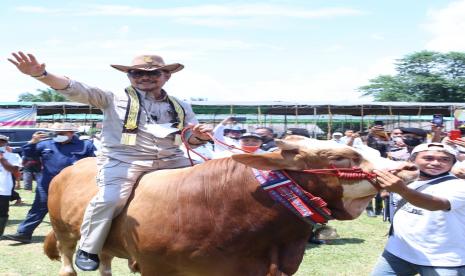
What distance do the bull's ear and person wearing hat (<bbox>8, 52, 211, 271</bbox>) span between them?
98 cm

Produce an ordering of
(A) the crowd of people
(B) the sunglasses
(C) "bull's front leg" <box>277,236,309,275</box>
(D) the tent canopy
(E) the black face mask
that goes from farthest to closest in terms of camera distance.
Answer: (D) the tent canopy < (E) the black face mask < (B) the sunglasses < (A) the crowd of people < (C) "bull's front leg" <box>277,236,309,275</box>

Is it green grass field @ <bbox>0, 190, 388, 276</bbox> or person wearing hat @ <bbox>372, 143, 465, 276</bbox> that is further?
green grass field @ <bbox>0, 190, 388, 276</bbox>

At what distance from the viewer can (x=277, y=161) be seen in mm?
3730

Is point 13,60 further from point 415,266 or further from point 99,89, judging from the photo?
point 415,266

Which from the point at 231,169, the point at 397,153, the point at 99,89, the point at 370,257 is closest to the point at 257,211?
the point at 231,169

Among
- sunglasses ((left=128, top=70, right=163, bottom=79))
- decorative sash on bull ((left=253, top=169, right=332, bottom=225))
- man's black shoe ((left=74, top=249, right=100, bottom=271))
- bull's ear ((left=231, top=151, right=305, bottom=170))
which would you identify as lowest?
man's black shoe ((left=74, top=249, right=100, bottom=271))

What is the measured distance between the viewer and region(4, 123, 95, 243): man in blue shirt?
375 inches

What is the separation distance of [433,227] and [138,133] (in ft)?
7.95

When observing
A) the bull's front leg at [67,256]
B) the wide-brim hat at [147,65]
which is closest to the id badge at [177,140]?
the wide-brim hat at [147,65]

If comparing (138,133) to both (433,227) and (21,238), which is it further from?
(21,238)

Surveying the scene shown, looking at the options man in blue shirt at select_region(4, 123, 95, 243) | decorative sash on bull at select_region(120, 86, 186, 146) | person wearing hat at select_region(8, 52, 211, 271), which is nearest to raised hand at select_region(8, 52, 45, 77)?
person wearing hat at select_region(8, 52, 211, 271)

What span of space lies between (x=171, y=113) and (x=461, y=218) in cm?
246

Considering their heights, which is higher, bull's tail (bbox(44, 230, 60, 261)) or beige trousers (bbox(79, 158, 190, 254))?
beige trousers (bbox(79, 158, 190, 254))

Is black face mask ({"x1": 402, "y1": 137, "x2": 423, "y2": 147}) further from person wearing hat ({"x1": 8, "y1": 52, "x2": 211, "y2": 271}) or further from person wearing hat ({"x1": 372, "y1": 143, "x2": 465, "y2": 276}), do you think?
person wearing hat ({"x1": 8, "y1": 52, "x2": 211, "y2": 271})
